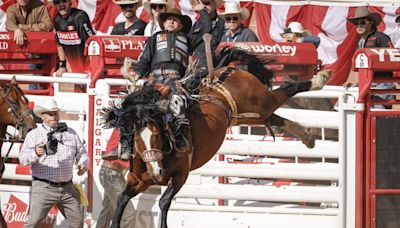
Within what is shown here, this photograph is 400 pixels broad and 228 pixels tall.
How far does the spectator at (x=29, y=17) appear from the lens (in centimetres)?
1436

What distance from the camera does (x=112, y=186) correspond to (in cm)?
1153

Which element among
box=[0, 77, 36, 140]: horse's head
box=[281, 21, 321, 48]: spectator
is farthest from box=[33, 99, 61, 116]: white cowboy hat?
box=[281, 21, 321, 48]: spectator

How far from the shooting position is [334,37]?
18781 mm

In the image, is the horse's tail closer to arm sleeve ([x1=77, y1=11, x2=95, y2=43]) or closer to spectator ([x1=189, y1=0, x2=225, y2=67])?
spectator ([x1=189, y1=0, x2=225, y2=67])

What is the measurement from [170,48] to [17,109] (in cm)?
184

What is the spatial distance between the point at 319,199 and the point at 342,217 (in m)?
0.29

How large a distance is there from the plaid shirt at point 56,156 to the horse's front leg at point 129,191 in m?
0.95

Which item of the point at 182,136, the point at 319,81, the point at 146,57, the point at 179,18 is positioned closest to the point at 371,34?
the point at 319,81

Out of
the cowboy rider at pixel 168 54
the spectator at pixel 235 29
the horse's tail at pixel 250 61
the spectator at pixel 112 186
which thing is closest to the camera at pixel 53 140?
the spectator at pixel 112 186

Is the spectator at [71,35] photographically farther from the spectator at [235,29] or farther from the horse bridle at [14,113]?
the horse bridle at [14,113]

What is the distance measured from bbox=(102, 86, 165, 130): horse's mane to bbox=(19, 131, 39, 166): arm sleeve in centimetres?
114

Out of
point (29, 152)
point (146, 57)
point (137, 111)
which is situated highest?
point (146, 57)

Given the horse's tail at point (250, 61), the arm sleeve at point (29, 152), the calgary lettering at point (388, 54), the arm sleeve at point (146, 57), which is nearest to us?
the calgary lettering at point (388, 54)

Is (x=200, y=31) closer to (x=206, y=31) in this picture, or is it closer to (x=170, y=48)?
(x=206, y=31)
